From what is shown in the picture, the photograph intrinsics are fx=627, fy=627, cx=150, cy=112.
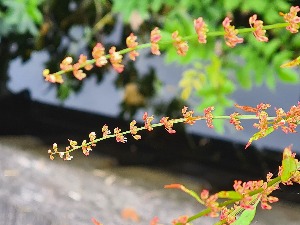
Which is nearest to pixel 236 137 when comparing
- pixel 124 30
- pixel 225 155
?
pixel 225 155

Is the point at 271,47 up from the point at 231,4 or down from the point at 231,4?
down

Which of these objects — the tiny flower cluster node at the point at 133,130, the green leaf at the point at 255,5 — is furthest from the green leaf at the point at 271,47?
the tiny flower cluster node at the point at 133,130

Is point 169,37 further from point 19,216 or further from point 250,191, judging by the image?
point 250,191

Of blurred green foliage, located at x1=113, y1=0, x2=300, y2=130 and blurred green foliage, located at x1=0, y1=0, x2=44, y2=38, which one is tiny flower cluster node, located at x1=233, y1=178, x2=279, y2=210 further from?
blurred green foliage, located at x1=0, y1=0, x2=44, y2=38

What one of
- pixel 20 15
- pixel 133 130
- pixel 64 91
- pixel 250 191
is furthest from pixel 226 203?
pixel 64 91

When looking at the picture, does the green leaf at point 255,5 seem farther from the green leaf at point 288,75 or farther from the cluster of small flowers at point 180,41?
the cluster of small flowers at point 180,41
